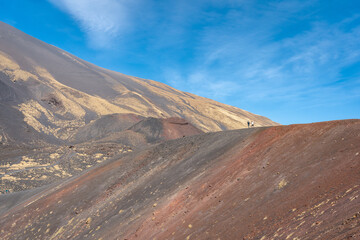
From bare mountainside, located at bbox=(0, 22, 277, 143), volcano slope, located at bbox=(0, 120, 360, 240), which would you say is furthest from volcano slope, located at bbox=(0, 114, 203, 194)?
volcano slope, located at bbox=(0, 120, 360, 240)

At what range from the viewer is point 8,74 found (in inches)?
3706

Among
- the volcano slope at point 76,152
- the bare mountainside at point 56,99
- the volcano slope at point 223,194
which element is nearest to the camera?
the volcano slope at point 223,194

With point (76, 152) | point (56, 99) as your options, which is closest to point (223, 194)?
point (76, 152)

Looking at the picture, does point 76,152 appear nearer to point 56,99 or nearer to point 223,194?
point 56,99

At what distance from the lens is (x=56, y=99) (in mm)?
93250

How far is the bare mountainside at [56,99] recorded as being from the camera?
74438 mm

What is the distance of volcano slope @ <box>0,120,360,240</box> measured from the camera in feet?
26.8

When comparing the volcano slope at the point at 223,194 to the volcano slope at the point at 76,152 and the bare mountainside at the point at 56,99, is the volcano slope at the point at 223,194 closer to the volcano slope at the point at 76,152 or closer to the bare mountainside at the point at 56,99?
the volcano slope at the point at 76,152

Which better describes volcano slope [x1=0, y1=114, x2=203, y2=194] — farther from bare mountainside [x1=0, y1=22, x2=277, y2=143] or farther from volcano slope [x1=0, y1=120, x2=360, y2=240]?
volcano slope [x1=0, y1=120, x2=360, y2=240]

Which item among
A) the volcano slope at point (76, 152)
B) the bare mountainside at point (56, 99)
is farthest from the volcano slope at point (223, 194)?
the bare mountainside at point (56, 99)

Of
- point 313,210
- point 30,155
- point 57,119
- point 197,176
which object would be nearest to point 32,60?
point 57,119

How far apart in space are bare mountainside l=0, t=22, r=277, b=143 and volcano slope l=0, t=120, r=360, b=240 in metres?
47.9

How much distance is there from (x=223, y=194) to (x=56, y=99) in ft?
302

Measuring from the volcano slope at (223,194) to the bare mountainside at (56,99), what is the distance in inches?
1888
